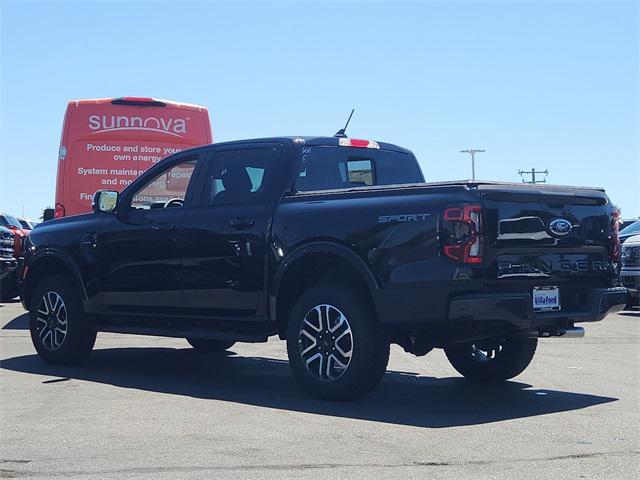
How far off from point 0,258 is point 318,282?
10.1 m

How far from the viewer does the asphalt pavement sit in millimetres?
5688

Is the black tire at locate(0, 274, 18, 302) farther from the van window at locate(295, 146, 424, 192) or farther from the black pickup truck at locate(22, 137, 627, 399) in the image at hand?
the van window at locate(295, 146, 424, 192)

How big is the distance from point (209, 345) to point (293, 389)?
292cm

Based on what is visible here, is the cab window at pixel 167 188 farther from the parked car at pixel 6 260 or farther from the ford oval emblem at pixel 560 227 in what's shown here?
the parked car at pixel 6 260

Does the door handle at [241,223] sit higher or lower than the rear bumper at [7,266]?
higher

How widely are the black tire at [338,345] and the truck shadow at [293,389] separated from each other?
5.5 inches

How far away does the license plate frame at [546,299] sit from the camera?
24.6 ft

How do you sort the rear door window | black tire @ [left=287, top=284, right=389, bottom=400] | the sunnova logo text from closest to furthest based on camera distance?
black tire @ [left=287, top=284, right=389, bottom=400] → the rear door window → the sunnova logo text

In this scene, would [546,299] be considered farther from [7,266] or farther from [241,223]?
[7,266]

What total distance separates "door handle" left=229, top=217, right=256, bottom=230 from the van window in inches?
18.1

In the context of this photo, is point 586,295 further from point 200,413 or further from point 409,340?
point 200,413

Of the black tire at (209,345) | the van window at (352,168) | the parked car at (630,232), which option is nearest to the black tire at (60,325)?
the black tire at (209,345)

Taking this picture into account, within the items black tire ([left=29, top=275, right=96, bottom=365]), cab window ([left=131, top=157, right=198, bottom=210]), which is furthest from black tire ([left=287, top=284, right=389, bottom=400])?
black tire ([left=29, top=275, right=96, bottom=365])

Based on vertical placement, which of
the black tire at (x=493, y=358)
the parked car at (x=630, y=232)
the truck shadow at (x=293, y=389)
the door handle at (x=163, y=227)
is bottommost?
the truck shadow at (x=293, y=389)
